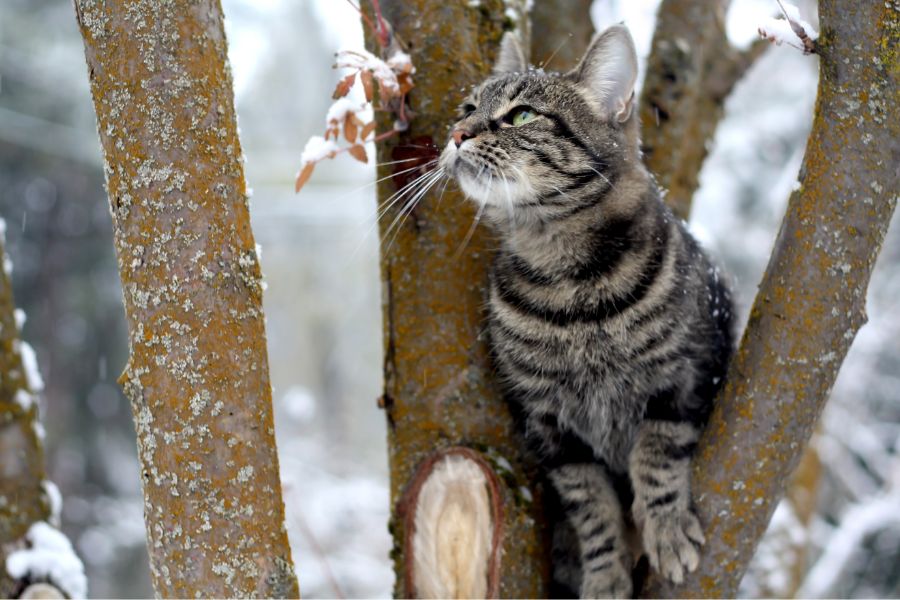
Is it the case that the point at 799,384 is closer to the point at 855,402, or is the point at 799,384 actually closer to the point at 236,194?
the point at 236,194

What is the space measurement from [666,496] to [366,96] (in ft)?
3.77

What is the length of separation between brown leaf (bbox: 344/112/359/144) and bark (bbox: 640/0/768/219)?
1006 millimetres

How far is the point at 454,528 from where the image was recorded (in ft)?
5.70

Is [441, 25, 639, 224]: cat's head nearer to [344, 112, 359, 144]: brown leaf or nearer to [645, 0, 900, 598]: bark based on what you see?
[344, 112, 359, 144]: brown leaf

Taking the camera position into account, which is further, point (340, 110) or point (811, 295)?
point (340, 110)

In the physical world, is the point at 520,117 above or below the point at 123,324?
above

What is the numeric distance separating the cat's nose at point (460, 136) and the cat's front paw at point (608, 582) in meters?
1.11

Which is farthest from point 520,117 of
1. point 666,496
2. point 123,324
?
point 123,324

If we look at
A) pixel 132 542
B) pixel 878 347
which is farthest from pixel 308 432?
pixel 878 347

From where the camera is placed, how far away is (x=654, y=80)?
2525 millimetres

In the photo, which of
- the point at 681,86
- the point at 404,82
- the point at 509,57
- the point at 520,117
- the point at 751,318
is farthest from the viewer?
the point at 681,86

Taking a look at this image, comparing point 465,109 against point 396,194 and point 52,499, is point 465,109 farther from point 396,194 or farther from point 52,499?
point 52,499

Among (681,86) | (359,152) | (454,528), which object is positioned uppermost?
(681,86)

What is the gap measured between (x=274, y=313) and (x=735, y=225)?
309 inches
